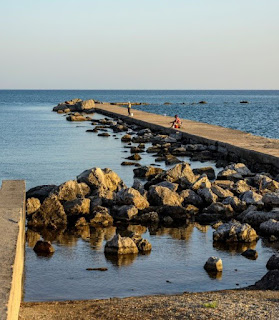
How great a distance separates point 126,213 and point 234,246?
3106 mm

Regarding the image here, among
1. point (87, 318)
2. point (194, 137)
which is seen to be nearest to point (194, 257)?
point (87, 318)

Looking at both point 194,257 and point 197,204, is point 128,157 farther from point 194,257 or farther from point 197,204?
point 194,257

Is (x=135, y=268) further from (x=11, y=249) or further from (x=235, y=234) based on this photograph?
(x=11, y=249)

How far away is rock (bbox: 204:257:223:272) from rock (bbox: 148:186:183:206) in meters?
4.74

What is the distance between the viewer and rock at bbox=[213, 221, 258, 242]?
43.3 feet

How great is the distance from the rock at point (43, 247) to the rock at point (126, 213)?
2.77 m

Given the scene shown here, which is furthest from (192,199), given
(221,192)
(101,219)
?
(101,219)

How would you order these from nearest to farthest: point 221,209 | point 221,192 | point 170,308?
1. point 170,308
2. point 221,209
3. point 221,192

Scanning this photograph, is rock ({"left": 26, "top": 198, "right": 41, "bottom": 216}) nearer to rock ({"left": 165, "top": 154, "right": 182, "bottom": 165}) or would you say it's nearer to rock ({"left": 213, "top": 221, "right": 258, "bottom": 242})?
rock ({"left": 213, "top": 221, "right": 258, "bottom": 242})

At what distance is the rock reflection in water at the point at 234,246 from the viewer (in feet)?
41.8

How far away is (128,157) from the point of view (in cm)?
2780

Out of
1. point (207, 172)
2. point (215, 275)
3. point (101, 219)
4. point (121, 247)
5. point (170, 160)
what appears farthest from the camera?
point (170, 160)

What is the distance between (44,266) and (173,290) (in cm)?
263

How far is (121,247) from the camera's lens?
12055 millimetres
